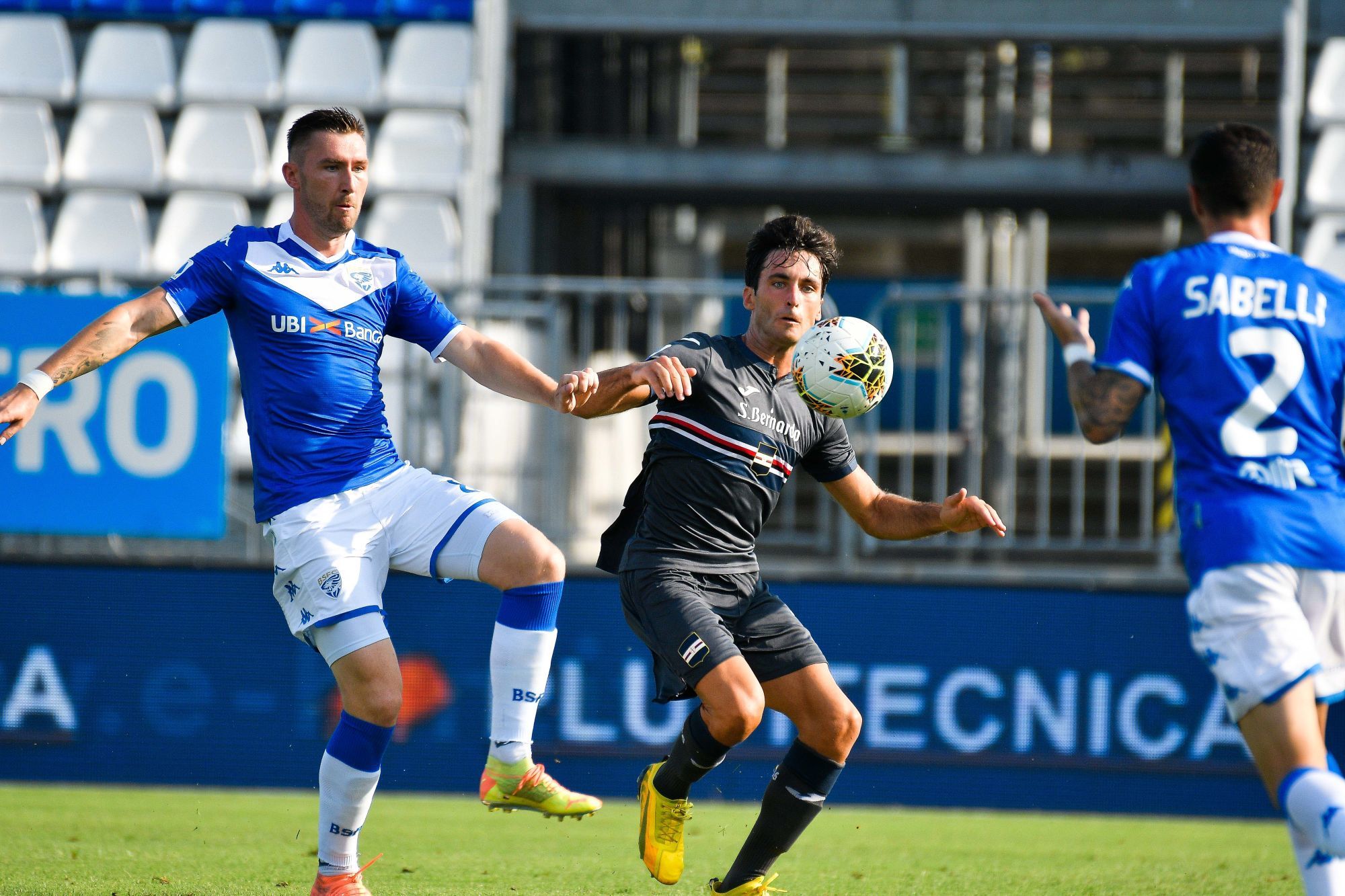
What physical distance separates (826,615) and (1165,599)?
1.93m

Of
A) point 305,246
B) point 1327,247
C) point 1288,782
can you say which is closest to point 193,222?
point 305,246

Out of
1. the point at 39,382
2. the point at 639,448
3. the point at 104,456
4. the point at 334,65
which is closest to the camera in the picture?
the point at 39,382

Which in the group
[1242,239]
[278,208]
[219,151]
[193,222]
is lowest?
[1242,239]

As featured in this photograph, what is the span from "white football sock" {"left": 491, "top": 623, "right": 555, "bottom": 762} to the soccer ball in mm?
1243

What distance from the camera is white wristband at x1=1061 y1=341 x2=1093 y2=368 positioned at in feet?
12.9

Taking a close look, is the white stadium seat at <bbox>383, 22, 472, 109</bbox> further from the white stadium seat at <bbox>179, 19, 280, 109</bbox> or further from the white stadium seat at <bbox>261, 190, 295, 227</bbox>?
the white stadium seat at <bbox>261, 190, 295, 227</bbox>

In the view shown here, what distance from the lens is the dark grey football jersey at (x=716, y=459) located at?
5156mm

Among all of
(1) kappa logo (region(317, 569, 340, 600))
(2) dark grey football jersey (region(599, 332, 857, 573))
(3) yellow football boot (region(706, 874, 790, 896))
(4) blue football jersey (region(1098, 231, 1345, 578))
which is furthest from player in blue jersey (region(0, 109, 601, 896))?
(4) blue football jersey (region(1098, 231, 1345, 578))

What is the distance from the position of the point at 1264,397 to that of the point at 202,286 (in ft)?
10.7

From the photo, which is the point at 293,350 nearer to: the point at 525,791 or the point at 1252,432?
the point at 525,791

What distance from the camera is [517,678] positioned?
16.2 ft

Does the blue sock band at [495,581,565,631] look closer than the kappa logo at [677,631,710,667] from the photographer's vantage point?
No

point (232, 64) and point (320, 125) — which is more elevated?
point (232, 64)

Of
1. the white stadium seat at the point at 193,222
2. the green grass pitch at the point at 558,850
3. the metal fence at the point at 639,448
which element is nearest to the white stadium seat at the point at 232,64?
the white stadium seat at the point at 193,222
